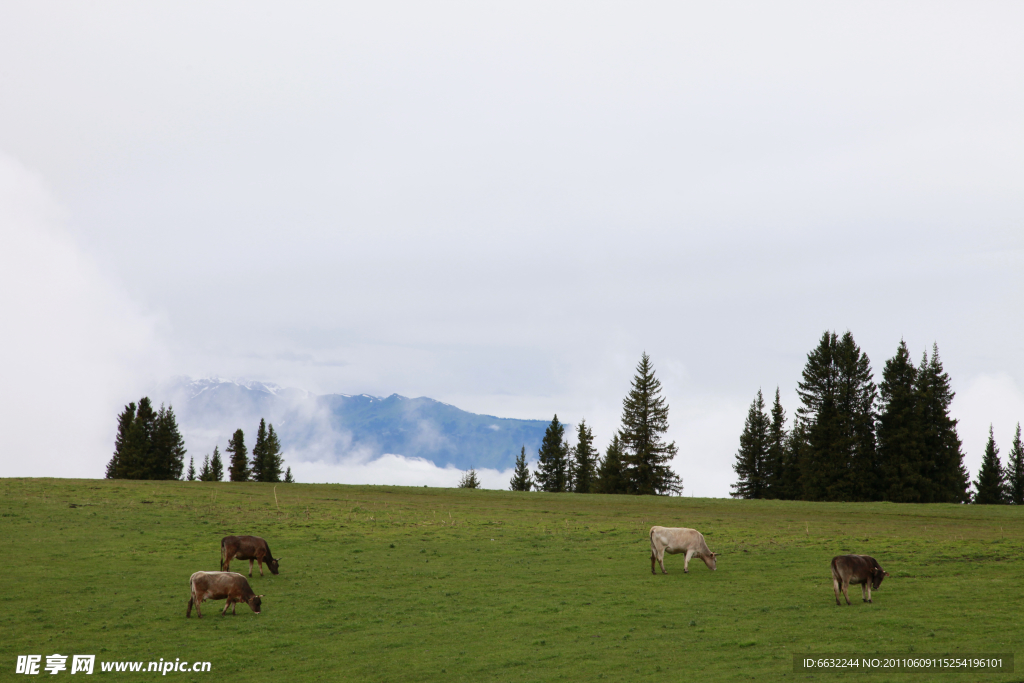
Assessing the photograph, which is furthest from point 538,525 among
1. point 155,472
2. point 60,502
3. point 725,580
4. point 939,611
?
point 155,472

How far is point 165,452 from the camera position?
11000 centimetres

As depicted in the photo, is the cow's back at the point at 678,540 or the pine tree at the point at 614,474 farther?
the pine tree at the point at 614,474

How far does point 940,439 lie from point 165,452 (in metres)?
101

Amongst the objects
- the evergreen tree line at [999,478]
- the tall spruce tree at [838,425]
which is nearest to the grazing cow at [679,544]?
the tall spruce tree at [838,425]

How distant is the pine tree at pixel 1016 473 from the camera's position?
94562 mm

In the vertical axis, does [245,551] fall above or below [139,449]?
below

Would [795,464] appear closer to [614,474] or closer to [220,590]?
[614,474]

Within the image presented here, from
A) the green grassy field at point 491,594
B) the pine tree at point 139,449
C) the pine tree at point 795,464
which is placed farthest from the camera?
the pine tree at point 139,449

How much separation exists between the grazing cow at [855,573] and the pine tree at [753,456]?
74.0 m

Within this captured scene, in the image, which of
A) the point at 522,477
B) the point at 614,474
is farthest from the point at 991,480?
the point at 522,477

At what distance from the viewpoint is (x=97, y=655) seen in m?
23.2

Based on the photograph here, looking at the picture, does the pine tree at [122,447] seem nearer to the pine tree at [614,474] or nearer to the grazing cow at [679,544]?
the pine tree at [614,474]

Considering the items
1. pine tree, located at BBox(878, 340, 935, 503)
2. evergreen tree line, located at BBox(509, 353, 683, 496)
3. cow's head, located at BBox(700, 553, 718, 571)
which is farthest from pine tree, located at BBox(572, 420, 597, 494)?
cow's head, located at BBox(700, 553, 718, 571)

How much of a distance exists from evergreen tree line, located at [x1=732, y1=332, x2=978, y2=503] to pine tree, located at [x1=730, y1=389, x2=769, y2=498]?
374cm
